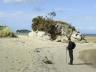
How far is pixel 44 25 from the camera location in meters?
47.6

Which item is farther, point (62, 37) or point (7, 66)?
point (62, 37)

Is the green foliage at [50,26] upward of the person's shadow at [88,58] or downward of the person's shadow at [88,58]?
upward

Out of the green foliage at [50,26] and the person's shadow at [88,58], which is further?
the green foliage at [50,26]

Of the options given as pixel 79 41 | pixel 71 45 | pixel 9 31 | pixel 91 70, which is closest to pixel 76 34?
pixel 79 41

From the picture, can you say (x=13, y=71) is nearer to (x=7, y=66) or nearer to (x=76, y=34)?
(x=7, y=66)

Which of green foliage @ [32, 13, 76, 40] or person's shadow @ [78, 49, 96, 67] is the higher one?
green foliage @ [32, 13, 76, 40]

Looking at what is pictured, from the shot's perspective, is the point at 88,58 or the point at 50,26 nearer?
the point at 88,58

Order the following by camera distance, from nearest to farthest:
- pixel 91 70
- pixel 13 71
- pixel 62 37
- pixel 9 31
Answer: pixel 13 71 → pixel 91 70 → pixel 9 31 → pixel 62 37

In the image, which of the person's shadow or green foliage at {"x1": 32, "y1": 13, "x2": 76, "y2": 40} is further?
green foliage at {"x1": 32, "y1": 13, "x2": 76, "y2": 40}

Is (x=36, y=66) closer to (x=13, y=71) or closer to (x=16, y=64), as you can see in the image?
(x=16, y=64)

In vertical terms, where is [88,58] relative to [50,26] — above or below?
below

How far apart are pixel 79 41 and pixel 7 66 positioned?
28221 mm

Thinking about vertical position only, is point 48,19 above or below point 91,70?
above

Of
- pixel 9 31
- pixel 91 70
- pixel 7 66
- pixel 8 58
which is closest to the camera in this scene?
pixel 7 66
